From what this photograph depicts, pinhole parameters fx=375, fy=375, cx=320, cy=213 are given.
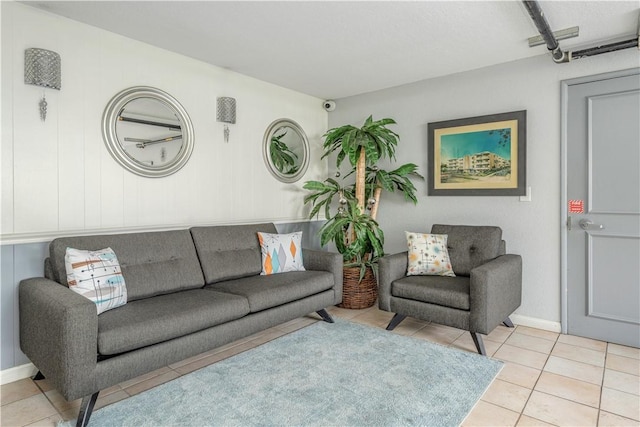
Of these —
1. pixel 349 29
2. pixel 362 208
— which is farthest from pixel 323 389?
pixel 349 29

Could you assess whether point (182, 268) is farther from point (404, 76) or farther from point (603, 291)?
point (603, 291)

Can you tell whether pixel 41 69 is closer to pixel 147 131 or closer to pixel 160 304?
pixel 147 131

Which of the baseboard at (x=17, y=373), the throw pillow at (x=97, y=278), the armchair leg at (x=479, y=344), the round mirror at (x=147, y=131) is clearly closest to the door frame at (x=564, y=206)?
the armchair leg at (x=479, y=344)

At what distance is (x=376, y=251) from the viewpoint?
12.8 feet

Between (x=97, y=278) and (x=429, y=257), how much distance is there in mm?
2550

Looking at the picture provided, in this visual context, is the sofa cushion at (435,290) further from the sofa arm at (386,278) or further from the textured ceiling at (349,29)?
the textured ceiling at (349,29)

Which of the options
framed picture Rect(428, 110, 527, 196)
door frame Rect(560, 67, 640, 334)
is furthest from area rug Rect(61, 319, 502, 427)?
framed picture Rect(428, 110, 527, 196)

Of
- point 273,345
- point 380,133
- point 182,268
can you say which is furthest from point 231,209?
point 380,133

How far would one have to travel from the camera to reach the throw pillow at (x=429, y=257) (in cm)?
331

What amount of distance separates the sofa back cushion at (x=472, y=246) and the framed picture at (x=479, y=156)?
46 centimetres

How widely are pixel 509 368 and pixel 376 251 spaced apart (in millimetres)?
1659

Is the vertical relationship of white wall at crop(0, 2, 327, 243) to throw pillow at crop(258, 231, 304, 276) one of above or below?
above

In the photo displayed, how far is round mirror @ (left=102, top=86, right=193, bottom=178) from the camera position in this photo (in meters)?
2.90

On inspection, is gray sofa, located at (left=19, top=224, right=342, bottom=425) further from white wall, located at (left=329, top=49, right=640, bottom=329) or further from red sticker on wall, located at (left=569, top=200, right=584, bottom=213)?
A: red sticker on wall, located at (left=569, top=200, right=584, bottom=213)
